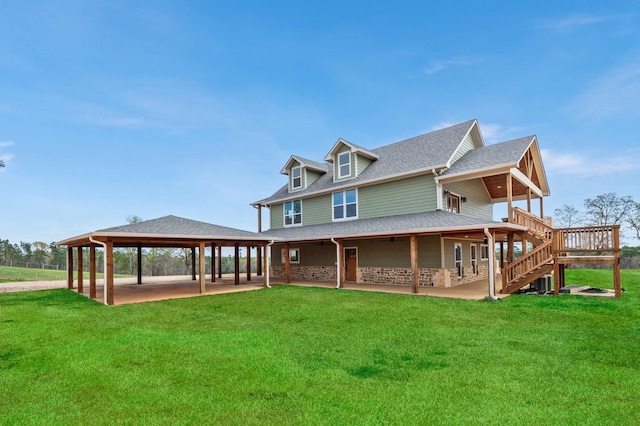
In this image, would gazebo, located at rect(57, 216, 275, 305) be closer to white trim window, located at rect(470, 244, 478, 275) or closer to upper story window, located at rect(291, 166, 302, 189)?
upper story window, located at rect(291, 166, 302, 189)

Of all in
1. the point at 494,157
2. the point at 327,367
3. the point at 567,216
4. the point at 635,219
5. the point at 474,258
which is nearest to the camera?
the point at 327,367

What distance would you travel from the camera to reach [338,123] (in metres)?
28.2

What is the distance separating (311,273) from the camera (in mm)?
20672

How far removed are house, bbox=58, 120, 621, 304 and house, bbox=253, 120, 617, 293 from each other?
0.06 metres

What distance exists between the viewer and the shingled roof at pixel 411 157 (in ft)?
52.9

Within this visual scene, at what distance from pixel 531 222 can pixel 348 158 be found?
1008 centimetres

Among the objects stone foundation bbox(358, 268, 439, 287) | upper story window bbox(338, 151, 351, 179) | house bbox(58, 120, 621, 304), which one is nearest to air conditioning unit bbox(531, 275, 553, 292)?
house bbox(58, 120, 621, 304)

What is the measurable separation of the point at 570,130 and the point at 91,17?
29434mm

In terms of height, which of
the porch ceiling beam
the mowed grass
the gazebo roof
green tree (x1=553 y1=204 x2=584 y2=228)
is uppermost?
the porch ceiling beam

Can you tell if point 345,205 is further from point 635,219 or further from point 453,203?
point 635,219

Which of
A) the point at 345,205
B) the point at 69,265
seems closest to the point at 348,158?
the point at 345,205

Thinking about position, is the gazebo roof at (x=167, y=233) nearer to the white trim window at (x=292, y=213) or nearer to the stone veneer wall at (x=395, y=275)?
the stone veneer wall at (x=395, y=275)

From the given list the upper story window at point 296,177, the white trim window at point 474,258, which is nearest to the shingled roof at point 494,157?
the white trim window at point 474,258

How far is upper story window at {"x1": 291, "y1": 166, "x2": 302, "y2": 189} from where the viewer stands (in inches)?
A: 896
